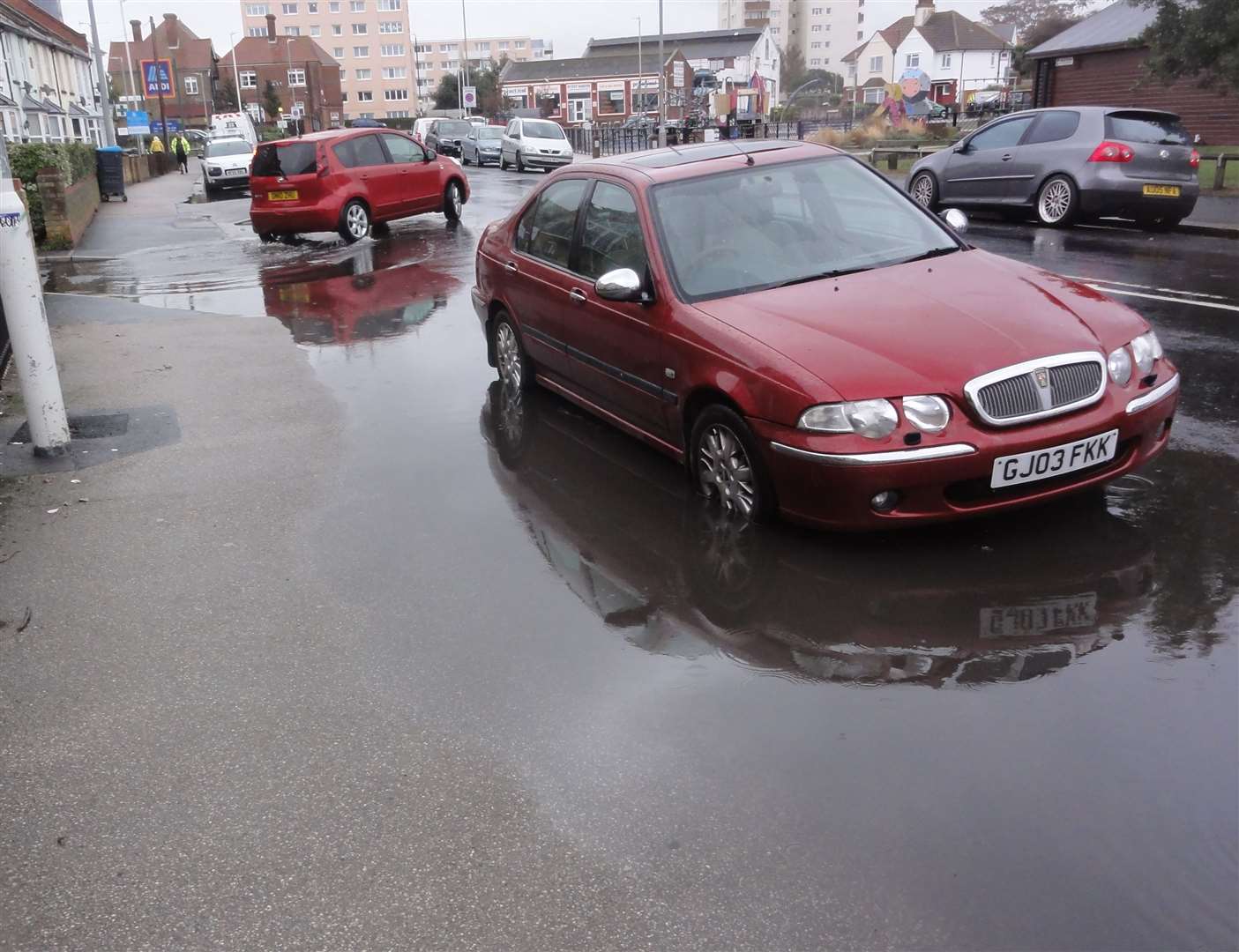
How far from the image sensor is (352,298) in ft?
42.6

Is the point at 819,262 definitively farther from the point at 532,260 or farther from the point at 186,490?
the point at 186,490

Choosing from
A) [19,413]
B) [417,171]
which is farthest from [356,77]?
[19,413]

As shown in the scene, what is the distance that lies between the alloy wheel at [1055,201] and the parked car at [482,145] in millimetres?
27021

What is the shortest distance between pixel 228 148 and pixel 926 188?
24.0m

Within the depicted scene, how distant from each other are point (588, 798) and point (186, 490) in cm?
384

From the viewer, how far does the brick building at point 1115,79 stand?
95.1ft

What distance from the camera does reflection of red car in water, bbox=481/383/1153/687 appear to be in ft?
13.5

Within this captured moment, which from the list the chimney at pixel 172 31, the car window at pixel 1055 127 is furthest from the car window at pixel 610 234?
the chimney at pixel 172 31

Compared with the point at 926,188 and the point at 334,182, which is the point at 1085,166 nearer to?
the point at 926,188

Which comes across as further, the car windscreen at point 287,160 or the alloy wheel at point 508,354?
the car windscreen at point 287,160

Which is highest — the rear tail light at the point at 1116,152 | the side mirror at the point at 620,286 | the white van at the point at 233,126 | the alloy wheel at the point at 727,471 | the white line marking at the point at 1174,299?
the white van at the point at 233,126

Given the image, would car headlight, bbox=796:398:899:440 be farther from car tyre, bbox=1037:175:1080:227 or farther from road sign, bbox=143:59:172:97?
road sign, bbox=143:59:172:97

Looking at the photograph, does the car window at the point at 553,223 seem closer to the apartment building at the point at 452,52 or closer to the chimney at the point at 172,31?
the chimney at the point at 172,31

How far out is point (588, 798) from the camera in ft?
11.0
